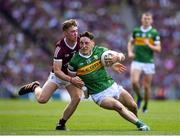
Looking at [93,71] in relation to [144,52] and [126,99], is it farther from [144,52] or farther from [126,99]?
[144,52]

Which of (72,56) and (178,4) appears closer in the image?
(72,56)

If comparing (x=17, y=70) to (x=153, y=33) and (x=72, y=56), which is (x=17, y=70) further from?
(x=72, y=56)

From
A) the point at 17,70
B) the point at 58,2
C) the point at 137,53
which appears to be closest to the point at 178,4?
the point at 58,2

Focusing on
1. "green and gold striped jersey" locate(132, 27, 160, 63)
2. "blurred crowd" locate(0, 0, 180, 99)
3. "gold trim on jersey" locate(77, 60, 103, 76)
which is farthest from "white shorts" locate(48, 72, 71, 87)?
"blurred crowd" locate(0, 0, 180, 99)

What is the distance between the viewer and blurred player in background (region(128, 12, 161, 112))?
21.9 m

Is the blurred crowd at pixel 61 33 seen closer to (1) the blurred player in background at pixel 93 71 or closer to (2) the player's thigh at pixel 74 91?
(2) the player's thigh at pixel 74 91

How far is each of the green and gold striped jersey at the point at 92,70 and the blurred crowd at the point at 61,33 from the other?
19.7 m

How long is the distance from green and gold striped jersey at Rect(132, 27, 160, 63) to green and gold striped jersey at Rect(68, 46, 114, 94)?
8.05 meters

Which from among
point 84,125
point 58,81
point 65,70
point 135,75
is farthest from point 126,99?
point 135,75

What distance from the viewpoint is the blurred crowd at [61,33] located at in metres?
34.3

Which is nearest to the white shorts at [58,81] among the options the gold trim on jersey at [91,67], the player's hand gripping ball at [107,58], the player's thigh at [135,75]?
the gold trim on jersey at [91,67]

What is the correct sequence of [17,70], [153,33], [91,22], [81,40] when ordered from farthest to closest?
[91,22] → [17,70] → [153,33] → [81,40]

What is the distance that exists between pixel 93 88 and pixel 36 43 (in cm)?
2236

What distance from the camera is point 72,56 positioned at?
14312 mm
